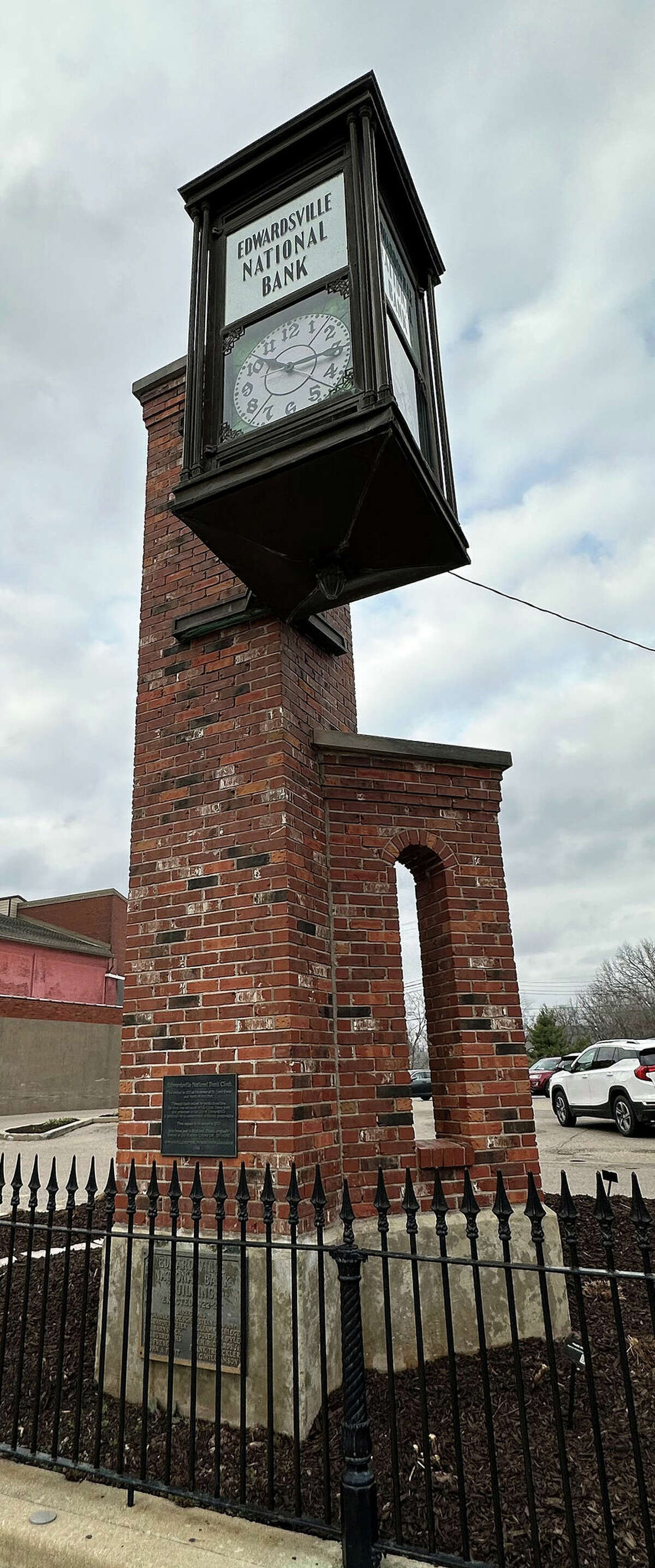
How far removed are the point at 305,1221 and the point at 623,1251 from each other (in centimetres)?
295

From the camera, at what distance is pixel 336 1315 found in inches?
153

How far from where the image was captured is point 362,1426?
2672 millimetres

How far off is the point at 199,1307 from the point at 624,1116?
11686 millimetres

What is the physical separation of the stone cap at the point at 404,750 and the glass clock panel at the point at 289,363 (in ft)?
5.84

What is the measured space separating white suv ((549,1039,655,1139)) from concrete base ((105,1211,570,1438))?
9764 mm

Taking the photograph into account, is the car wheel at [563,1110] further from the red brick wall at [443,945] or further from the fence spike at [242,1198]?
the fence spike at [242,1198]

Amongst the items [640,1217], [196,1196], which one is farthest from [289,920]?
[640,1217]

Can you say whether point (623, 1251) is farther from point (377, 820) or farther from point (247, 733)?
point (247, 733)

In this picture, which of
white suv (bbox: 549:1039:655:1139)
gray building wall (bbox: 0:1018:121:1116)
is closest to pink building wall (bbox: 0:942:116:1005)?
gray building wall (bbox: 0:1018:121:1116)

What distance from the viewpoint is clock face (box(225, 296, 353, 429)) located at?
12.5 ft

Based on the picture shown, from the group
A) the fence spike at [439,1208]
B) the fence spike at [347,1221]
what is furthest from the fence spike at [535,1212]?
the fence spike at [347,1221]

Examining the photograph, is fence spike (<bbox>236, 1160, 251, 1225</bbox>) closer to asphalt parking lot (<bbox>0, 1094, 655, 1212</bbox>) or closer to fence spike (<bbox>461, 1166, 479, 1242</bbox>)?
fence spike (<bbox>461, 1166, 479, 1242</bbox>)

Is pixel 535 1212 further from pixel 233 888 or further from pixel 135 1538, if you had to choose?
pixel 233 888

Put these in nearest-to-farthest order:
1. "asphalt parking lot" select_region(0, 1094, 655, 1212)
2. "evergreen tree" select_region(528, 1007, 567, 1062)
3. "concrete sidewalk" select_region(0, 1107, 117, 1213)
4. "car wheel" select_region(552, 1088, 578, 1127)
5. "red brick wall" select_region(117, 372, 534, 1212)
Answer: "red brick wall" select_region(117, 372, 534, 1212), "asphalt parking lot" select_region(0, 1094, 655, 1212), "concrete sidewalk" select_region(0, 1107, 117, 1213), "car wheel" select_region(552, 1088, 578, 1127), "evergreen tree" select_region(528, 1007, 567, 1062)
